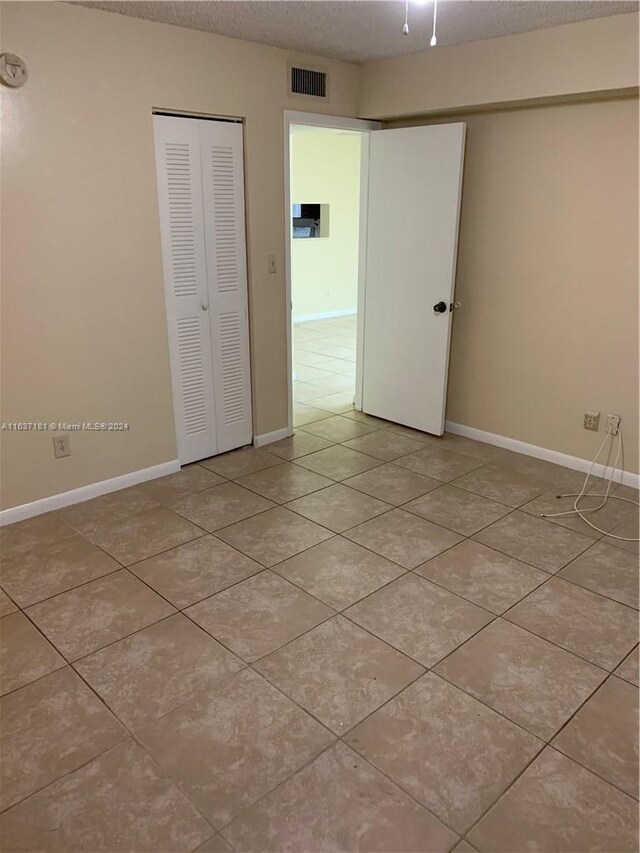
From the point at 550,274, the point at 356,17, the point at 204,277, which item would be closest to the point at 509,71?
the point at 356,17

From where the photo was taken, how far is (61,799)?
1.71 m

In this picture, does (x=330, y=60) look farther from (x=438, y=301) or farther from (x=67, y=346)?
(x=67, y=346)

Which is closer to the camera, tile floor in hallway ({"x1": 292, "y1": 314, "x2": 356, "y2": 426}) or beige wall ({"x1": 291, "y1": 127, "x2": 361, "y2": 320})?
tile floor in hallway ({"x1": 292, "y1": 314, "x2": 356, "y2": 426})

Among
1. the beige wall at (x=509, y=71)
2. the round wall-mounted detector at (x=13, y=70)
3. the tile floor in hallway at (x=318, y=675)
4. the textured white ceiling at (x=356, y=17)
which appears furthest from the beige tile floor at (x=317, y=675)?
the textured white ceiling at (x=356, y=17)

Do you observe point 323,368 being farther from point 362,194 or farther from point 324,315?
point 324,315

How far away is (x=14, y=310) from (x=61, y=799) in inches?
84.5

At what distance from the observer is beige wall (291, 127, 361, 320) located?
831cm

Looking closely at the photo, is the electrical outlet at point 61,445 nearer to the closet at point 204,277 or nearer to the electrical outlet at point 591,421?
the closet at point 204,277

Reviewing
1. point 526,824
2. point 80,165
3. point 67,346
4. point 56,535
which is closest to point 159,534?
point 56,535

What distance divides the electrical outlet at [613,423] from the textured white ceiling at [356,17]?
6.69ft

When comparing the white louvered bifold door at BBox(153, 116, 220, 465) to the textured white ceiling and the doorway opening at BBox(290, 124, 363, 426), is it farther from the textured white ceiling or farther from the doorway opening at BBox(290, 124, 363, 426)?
the doorway opening at BBox(290, 124, 363, 426)

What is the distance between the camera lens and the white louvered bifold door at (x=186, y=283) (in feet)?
11.1

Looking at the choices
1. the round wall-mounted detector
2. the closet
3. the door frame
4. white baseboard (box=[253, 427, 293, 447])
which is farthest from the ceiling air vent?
white baseboard (box=[253, 427, 293, 447])

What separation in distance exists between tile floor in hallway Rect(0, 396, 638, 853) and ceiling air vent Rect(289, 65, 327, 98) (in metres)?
2.49
